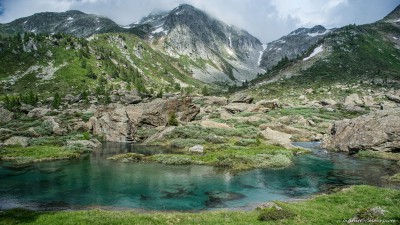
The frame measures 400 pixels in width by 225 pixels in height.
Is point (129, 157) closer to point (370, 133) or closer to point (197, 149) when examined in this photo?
point (197, 149)

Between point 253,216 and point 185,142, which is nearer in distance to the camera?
point 253,216

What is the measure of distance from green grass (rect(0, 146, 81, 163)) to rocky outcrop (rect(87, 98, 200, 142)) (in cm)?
2611

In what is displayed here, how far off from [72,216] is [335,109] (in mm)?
125242

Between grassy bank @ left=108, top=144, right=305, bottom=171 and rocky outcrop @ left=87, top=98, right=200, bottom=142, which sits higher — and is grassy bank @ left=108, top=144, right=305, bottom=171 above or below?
below

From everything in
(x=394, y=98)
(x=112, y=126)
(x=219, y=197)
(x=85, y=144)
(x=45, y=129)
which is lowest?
(x=219, y=197)

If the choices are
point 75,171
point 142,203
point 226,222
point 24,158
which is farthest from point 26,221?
point 24,158

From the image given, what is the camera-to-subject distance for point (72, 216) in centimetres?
2842

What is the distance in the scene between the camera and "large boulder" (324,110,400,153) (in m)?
66.8

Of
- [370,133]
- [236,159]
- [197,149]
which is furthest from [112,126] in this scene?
[370,133]

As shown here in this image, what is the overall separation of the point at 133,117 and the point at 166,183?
217 ft

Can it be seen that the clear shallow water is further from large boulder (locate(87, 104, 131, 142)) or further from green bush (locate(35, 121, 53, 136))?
green bush (locate(35, 121, 53, 136))

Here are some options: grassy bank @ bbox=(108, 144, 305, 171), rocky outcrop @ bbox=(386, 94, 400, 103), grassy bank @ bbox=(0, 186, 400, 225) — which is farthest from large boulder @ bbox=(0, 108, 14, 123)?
rocky outcrop @ bbox=(386, 94, 400, 103)

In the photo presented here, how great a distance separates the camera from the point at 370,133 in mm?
69750

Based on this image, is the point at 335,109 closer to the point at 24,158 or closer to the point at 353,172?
the point at 353,172
